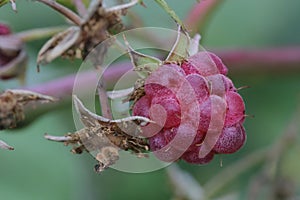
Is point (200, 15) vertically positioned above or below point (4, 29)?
below

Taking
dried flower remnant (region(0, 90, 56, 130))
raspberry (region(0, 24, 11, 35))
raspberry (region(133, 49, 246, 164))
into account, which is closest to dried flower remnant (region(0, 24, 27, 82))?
raspberry (region(0, 24, 11, 35))

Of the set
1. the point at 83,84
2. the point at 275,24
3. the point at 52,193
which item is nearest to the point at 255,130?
the point at 275,24

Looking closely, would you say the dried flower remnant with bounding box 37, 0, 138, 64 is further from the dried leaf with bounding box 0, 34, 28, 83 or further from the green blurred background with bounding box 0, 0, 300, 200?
the green blurred background with bounding box 0, 0, 300, 200

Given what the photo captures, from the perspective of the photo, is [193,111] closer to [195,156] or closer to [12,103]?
[195,156]

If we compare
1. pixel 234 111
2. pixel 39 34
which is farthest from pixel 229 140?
pixel 39 34

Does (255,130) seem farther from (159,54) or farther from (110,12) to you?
(110,12)
